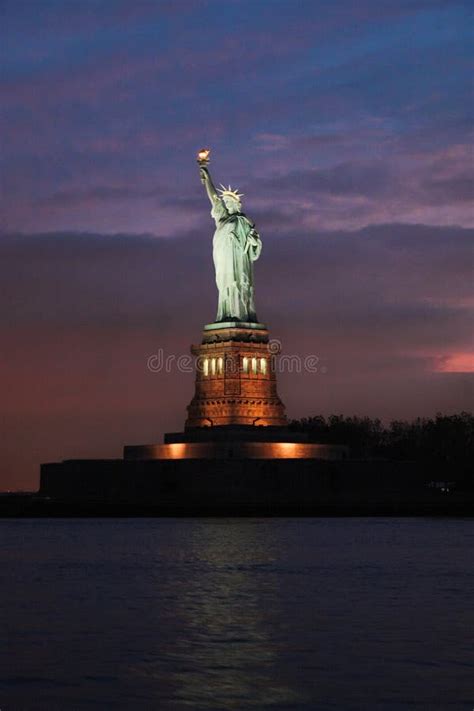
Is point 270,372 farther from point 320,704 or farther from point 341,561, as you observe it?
→ point 320,704

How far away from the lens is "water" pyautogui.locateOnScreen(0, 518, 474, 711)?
1734 centimetres

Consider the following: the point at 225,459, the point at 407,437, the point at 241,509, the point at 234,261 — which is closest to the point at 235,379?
the point at 225,459

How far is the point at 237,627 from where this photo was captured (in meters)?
23.4

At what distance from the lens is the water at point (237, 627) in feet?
56.9

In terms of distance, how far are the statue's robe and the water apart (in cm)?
2400

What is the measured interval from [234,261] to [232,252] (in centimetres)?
46


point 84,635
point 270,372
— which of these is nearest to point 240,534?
point 270,372

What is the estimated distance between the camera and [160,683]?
1802cm

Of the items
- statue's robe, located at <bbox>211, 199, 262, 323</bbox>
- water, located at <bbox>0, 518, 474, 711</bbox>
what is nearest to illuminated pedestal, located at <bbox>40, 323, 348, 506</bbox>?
statue's robe, located at <bbox>211, 199, 262, 323</bbox>

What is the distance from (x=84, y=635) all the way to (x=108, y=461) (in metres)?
41.7

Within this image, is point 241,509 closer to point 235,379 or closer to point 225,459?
point 225,459

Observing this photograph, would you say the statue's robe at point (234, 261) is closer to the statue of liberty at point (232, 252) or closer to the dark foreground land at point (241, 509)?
the statue of liberty at point (232, 252)

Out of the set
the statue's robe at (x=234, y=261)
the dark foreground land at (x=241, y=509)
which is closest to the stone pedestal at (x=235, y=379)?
the statue's robe at (x=234, y=261)

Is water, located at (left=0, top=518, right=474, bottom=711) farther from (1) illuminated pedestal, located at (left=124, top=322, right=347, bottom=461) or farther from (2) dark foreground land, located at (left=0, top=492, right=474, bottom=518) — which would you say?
(1) illuminated pedestal, located at (left=124, top=322, right=347, bottom=461)
